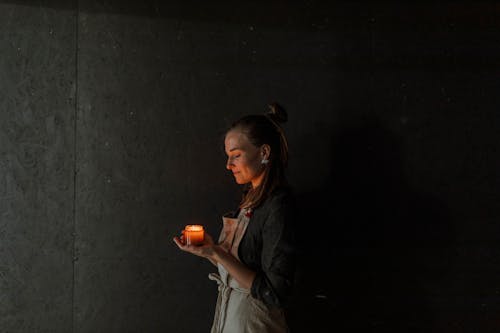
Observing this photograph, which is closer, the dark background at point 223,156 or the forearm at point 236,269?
the forearm at point 236,269

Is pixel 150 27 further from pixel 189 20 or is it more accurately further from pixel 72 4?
pixel 72 4

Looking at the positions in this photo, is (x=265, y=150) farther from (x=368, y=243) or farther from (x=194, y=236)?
(x=368, y=243)

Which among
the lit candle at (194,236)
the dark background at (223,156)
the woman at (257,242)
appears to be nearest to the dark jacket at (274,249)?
the woman at (257,242)

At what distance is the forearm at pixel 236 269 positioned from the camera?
1.80 meters

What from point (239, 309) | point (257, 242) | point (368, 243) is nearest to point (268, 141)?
point (257, 242)

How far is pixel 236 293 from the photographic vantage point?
6.29ft

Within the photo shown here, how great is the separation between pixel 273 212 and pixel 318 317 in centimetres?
113

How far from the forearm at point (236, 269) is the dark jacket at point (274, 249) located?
33 millimetres

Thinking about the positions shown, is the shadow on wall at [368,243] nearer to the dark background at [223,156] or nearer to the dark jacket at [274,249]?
the dark background at [223,156]

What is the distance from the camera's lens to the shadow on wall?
8.32ft

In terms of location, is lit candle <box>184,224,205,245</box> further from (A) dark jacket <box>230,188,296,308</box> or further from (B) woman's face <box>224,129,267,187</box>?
(B) woman's face <box>224,129,267,187</box>

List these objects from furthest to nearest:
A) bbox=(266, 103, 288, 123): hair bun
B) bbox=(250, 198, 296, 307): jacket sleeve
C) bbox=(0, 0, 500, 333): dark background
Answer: bbox=(0, 0, 500, 333): dark background
bbox=(266, 103, 288, 123): hair bun
bbox=(250, 198, 296, 307): jacket sleeve

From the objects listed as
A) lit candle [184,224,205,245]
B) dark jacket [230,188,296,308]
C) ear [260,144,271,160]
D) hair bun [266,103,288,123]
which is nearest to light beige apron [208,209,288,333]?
dark jacket [230,188,296,308]

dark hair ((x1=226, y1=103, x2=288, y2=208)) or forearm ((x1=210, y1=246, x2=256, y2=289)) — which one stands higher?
dark hair ((x1=226, y1=103, x2=288, y2=208))
